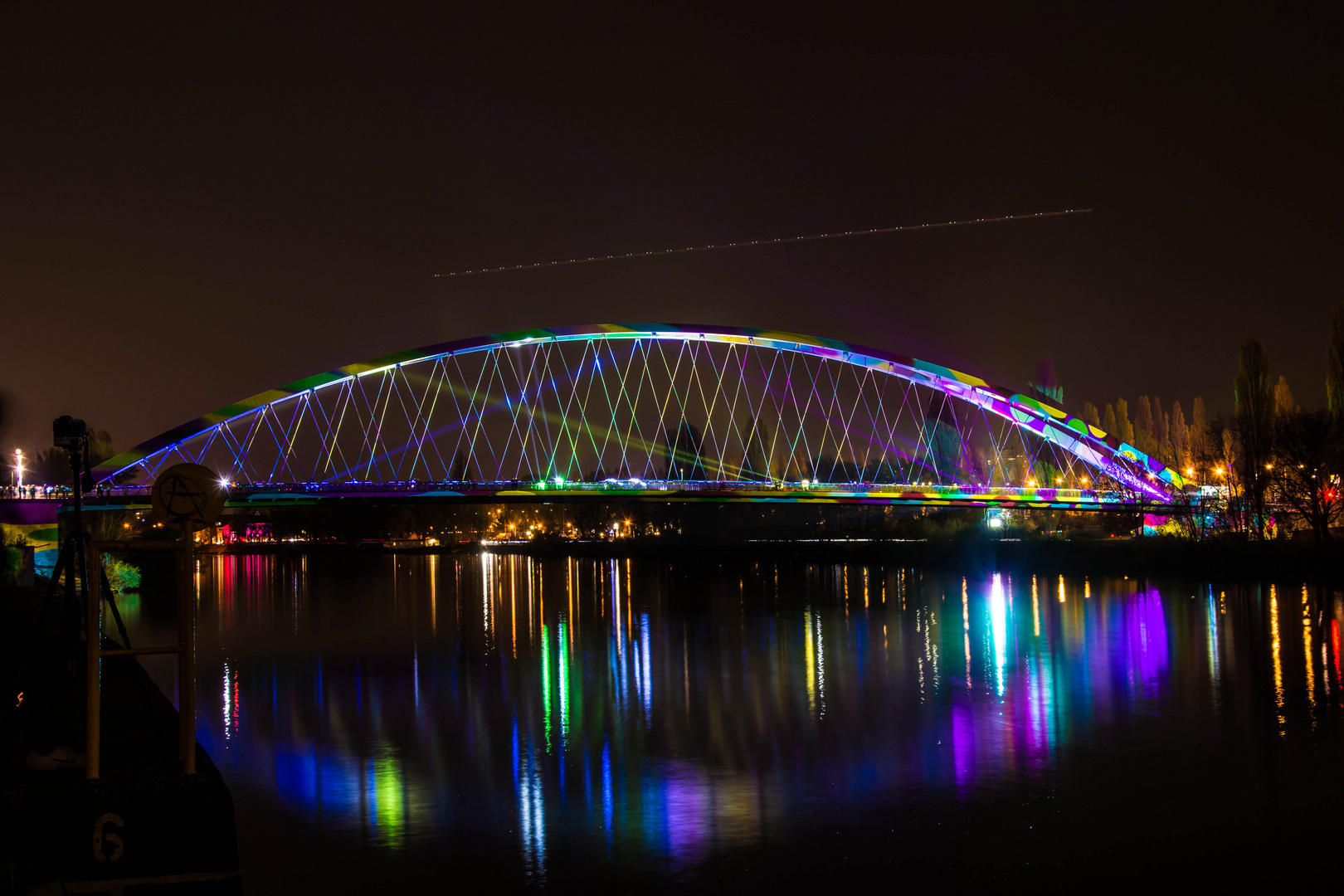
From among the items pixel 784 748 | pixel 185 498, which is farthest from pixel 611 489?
pixel 185 498

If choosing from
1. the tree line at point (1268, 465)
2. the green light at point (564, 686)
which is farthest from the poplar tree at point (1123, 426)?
the green light at point (564, 686)

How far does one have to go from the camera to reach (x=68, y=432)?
11.5m

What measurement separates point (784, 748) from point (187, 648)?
9.62 m

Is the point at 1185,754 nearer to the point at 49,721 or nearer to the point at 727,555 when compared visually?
the point at 49,721

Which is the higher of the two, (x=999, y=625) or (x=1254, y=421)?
(x=1254, y=421)

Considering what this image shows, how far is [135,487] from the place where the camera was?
58.7m

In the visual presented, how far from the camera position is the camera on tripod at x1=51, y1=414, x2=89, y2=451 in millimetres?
11469

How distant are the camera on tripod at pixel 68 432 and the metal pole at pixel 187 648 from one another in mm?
4894

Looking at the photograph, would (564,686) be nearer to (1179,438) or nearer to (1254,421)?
(1254,421)

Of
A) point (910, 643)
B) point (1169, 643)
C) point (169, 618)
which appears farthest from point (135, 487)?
point (1169, 643)

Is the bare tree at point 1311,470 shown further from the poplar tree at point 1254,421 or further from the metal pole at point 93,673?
the metal pole at point 93,673

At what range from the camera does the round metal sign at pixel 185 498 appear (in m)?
7.39

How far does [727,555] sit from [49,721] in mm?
82431

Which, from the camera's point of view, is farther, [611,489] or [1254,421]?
[611,489]
